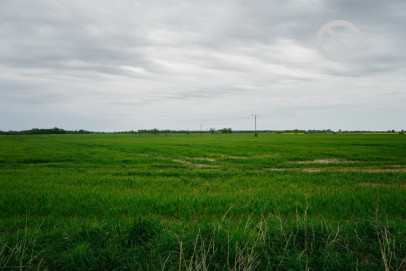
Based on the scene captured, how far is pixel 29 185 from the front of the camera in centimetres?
966

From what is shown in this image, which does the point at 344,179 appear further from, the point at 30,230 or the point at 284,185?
the point at 30,230

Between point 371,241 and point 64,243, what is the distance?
19.0ft

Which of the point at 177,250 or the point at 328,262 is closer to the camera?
the point at 328,262

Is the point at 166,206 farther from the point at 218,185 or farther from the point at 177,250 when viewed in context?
the point at 218,185

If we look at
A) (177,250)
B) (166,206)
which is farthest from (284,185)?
(177,250)

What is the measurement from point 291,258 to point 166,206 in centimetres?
407

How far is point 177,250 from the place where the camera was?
396 cm

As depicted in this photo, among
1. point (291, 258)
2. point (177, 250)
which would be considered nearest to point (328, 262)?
point (291, 258)

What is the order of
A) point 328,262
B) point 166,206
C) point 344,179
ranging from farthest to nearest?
1. point 344,179
2. point 166,206
3. point 328,262

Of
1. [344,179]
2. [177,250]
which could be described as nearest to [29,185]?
[177,250]

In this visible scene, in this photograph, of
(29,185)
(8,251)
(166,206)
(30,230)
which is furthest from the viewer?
(29,185)

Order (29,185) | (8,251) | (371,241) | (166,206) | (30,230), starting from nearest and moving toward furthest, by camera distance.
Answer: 1. (8,251)
2. (371,241)
3. (30,230)
4. (166,206)
5. (29,185)

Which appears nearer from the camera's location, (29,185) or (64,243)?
(64,243)

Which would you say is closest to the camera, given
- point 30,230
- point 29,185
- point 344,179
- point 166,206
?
point 30,230
